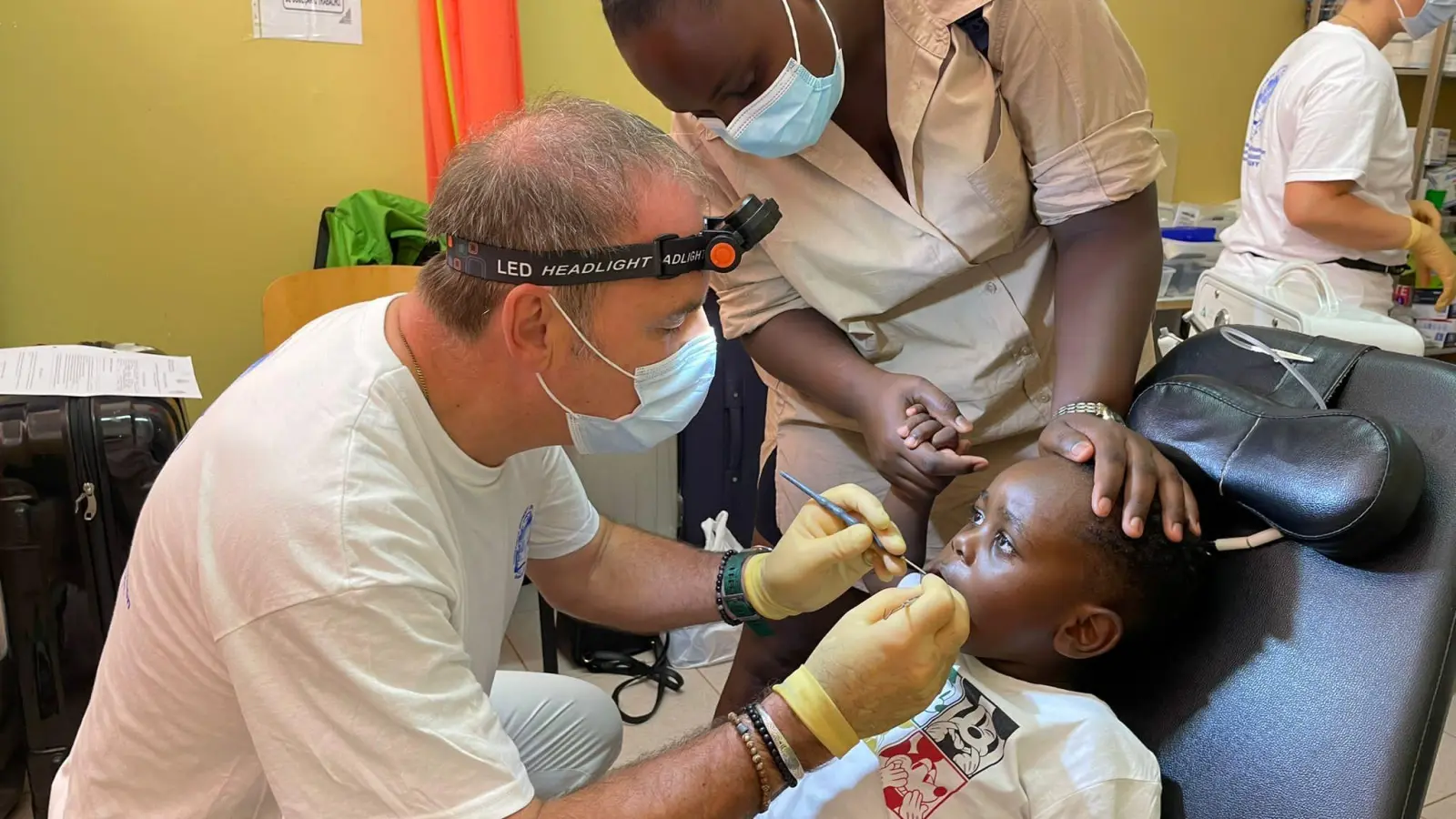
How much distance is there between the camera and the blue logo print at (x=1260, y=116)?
2279mm

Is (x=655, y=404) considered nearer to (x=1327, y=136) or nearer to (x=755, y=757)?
(x=755, y=757)

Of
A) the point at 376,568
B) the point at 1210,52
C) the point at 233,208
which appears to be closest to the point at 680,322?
the point at 376,568

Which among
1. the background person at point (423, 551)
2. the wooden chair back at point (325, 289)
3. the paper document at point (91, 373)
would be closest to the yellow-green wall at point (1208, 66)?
the wooden chair back at point (325, 289)

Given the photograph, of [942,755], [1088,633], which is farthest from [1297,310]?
[942,755]

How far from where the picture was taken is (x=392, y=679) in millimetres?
885

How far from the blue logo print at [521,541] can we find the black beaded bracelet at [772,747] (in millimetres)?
471

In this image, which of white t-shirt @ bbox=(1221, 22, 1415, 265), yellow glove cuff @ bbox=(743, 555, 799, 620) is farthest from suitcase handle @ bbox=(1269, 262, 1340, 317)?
yellow glove cuff @ bbox=(743, 555, 799, 620)

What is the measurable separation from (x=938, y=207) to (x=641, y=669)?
1.70 metres

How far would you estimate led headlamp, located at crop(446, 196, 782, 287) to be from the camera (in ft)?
3.26

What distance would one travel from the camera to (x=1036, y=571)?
46.3 inches

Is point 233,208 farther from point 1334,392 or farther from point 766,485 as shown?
point 1334,392

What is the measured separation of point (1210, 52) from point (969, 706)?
140 inches

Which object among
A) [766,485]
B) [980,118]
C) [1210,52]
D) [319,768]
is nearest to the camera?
[319,768]

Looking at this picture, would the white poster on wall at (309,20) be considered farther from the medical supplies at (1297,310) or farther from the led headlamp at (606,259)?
the medical supplies at (1297,310)
